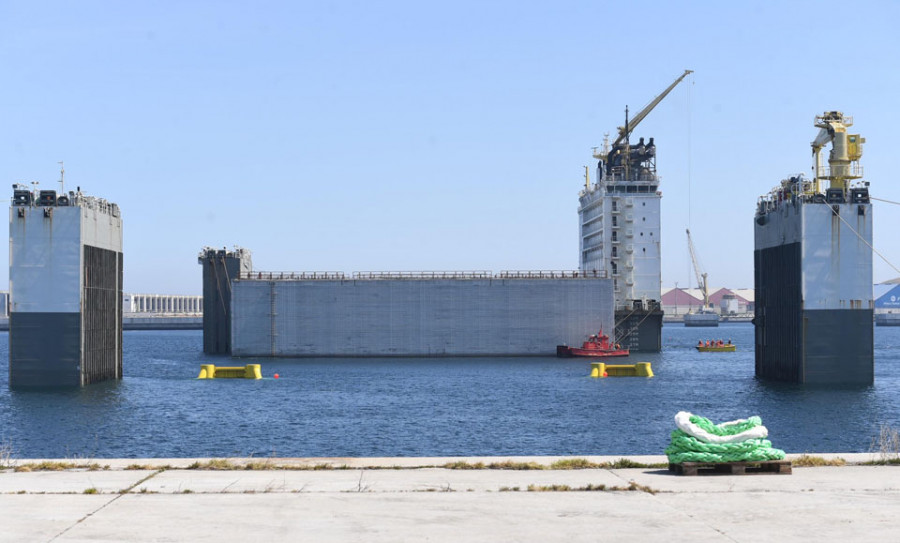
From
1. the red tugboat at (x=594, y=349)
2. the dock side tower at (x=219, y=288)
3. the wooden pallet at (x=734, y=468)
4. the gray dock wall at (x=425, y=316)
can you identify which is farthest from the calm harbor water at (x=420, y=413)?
the dock side tower at (x=219, y=288)

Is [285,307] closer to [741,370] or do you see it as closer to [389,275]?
[389,275]

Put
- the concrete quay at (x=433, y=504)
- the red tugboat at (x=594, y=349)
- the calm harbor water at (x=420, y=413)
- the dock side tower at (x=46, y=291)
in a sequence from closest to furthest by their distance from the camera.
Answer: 1. the concrete quay at (x=433, y=504)
2. the calm harbor water at (x=420, y=413)
3. the dock side tower at (x=46, y=291)
4. the red tugboat at (x=594, y=349)

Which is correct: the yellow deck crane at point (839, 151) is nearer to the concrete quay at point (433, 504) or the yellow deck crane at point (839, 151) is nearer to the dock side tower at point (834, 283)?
the dock side tower at point (834, 283)

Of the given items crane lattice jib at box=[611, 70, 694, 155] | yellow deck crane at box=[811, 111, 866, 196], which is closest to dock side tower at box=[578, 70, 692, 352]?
crane lattice jib at box=[611, 70, 694, 155]

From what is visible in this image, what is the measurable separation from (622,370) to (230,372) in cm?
3022

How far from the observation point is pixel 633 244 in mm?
114750

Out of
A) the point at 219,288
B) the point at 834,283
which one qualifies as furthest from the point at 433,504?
the point at 219,288

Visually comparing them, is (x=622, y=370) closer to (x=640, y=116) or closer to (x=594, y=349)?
(x=594, y=349)

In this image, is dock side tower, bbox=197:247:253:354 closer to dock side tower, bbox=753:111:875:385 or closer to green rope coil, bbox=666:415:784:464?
dock side tower, bbox=753:111:875:385

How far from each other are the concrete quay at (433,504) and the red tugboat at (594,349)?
7826 cm

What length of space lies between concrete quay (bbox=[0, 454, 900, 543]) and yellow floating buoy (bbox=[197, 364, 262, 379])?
56.8 m

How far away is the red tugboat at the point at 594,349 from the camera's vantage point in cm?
10188

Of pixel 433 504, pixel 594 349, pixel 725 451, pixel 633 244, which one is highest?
pixel 633 244

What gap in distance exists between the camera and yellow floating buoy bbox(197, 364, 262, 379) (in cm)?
7981
